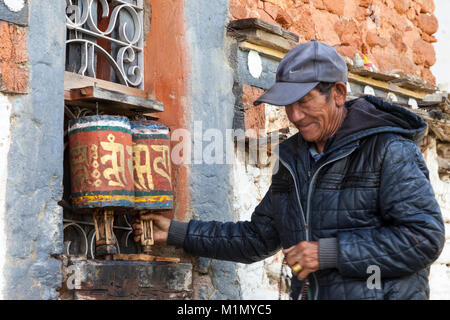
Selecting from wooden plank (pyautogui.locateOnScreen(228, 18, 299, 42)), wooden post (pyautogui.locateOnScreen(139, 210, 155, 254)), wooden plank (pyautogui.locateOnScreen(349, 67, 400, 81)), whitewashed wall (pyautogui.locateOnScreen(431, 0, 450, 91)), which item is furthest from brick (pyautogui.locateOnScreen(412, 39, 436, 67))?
whitewashed wall (pyautogui.locateOnScreen(431, 0, 450, 91))

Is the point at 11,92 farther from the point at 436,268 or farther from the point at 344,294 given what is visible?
the point at 436,268

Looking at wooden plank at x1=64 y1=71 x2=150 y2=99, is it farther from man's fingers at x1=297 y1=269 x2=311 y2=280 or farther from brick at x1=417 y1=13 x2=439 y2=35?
brick at x1=417 y1=13 x2=439 y2=35

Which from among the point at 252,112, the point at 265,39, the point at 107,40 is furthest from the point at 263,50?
the point at 107,40

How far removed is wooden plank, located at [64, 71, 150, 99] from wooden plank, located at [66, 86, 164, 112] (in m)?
0.06

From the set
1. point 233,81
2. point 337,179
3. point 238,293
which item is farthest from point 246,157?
point 337,179

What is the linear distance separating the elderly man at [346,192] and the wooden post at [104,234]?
2.23 feet

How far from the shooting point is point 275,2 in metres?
4.06

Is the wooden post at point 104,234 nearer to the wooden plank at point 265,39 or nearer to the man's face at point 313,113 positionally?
the man's face at point 313,113

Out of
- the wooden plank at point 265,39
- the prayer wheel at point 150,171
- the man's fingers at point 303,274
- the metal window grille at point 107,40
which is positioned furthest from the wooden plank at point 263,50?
the man's fingers at point 303,274

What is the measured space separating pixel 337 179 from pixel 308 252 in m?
0.27

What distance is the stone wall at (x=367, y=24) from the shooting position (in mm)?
4098

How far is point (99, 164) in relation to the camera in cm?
282

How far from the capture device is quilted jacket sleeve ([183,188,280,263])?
289cm
